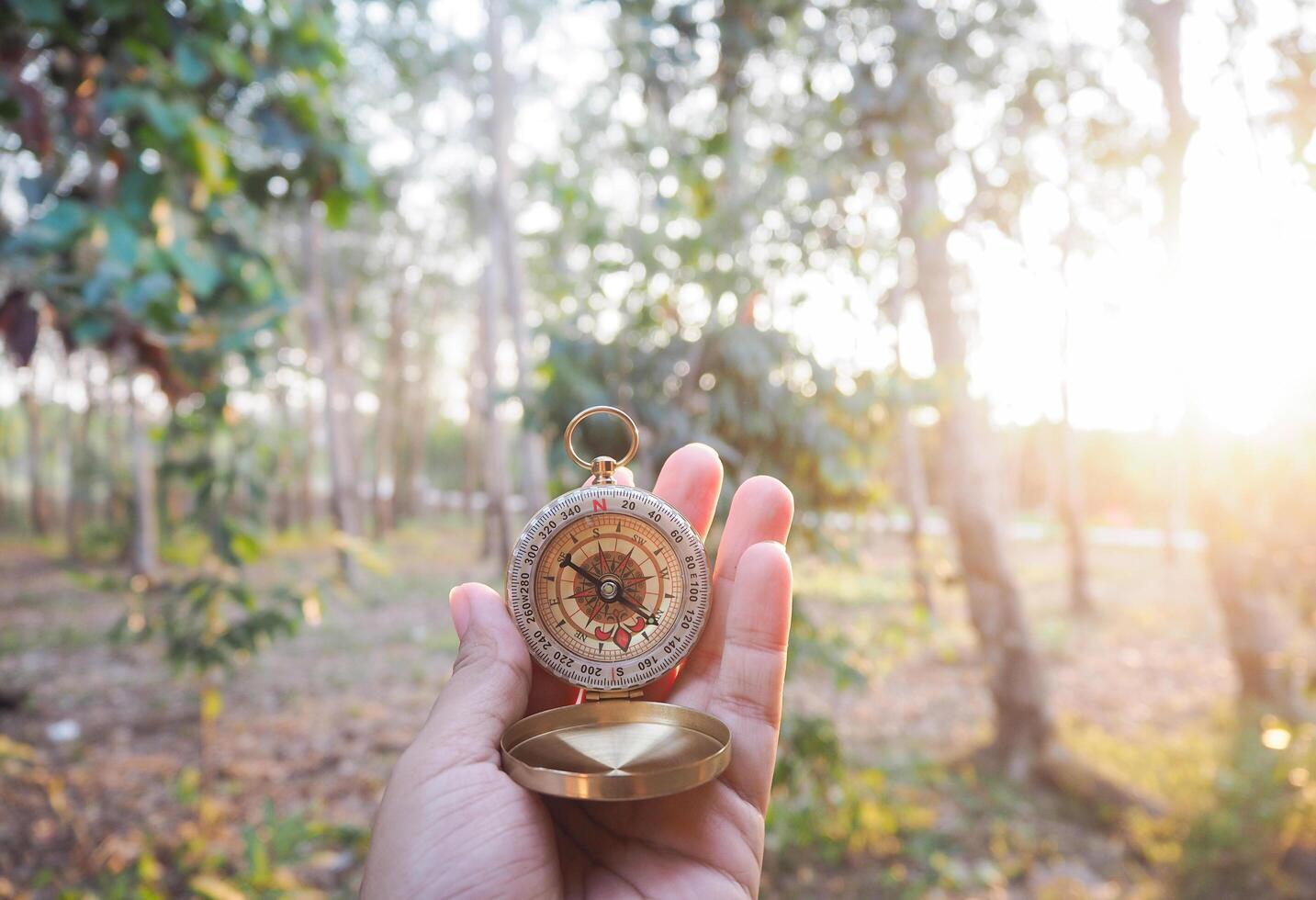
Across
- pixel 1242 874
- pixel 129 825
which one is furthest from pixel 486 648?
pixel 1242 874

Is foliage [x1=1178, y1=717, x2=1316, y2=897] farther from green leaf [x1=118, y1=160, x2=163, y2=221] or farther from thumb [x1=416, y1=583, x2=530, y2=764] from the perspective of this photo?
green leaf [x1=118, y1=160, x2=163, y2=221]

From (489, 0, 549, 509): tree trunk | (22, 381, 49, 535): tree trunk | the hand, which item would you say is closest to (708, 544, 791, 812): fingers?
the hand

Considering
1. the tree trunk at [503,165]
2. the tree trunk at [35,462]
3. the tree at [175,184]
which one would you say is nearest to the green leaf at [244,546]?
the tree at [175,184]

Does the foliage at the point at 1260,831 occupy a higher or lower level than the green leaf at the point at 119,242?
lower

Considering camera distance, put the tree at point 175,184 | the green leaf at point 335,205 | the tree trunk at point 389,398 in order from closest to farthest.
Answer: the tree at point 175,184
the green leaf at point 335,205
the tree trunk at point 389,398

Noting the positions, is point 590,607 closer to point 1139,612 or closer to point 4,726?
point 4,726

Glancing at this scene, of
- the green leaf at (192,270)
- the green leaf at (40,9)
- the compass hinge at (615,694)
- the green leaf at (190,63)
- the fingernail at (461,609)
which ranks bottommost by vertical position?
the compass hinge at (615,694)

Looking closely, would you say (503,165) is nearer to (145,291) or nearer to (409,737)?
(409,737)

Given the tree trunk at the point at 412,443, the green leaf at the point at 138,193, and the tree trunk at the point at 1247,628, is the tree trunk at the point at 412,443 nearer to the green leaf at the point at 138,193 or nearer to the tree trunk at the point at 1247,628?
the tree trunk at the point at 1247,628
